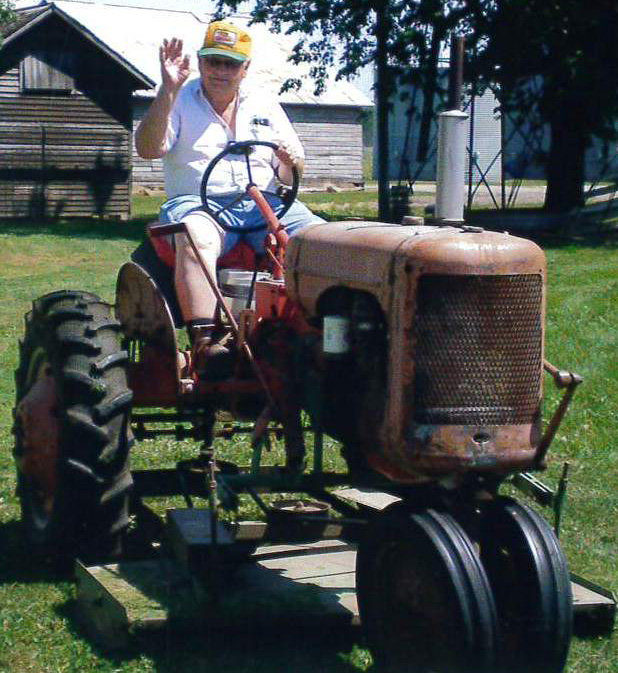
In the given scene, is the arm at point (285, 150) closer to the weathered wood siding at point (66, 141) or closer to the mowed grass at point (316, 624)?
the mowed grass at point (316, 624)

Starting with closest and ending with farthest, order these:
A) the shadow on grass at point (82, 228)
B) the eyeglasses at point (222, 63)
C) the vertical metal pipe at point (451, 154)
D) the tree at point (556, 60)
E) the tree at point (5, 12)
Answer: the vertical metal pipe at point (451, 154) → the eyeglasses at point (222, 63) → the tree at point (556, 60) → the shadow on grass at point (82, 228) → the tree at point (5, 12)

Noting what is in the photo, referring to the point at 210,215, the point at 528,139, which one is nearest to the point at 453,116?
the point at 210,215

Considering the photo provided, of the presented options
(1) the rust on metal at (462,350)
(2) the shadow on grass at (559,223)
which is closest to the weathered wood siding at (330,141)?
(2) the shadow on grass at (559,223)

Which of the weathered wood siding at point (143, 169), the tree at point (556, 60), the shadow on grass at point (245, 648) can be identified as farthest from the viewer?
the weathered wood siding at point (143, 169)

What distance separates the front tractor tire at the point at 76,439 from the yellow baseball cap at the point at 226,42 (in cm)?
117

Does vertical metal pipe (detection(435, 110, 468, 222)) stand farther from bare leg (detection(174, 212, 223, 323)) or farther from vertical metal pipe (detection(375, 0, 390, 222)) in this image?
vertical metal pipe (detection(375, 0, 390, 222))

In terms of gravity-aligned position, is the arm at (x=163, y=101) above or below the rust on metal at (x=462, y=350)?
above

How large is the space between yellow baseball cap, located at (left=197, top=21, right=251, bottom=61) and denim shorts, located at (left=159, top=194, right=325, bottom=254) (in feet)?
1.92

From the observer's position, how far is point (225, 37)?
5.17 m

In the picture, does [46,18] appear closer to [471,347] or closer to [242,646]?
[242,646]

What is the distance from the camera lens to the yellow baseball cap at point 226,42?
5148 mm

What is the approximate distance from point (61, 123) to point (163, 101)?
2216 cm

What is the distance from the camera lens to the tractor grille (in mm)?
3602

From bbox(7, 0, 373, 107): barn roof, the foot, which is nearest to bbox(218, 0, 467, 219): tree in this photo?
bbox(7, 0, 373, 107): barn roof
